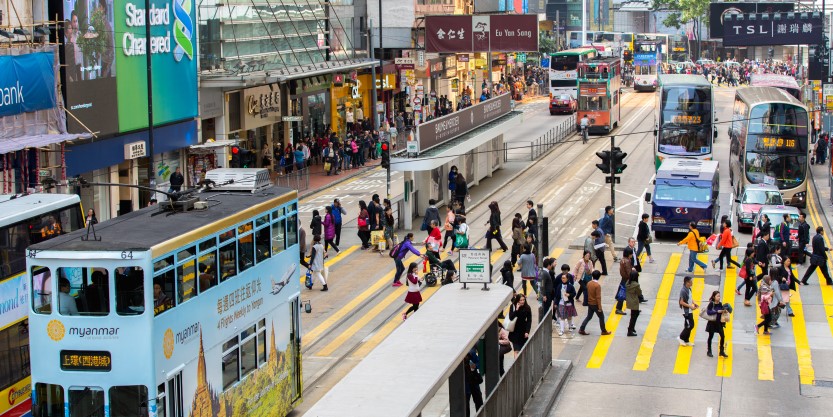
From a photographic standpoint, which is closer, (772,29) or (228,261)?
(228,261)

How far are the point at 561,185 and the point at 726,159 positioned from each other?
39.9ft

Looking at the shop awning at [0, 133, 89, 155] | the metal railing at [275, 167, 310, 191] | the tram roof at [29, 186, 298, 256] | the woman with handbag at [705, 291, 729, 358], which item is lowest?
the woman with handbag at [705, 291, 729, 358]

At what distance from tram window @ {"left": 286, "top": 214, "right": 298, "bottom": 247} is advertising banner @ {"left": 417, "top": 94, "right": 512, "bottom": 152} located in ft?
62.1

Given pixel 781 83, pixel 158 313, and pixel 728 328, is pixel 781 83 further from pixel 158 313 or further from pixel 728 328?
pixel 158 313

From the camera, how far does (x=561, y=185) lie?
49.9m

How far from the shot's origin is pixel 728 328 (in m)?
27.0

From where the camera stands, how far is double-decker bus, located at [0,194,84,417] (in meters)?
17.3

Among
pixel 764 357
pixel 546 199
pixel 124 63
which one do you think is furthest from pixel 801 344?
pixel 124 63

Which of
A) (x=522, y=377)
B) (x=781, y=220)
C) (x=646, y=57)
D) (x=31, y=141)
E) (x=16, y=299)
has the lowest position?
(x=522, y=377)

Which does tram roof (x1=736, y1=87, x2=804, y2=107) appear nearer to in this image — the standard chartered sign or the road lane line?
the road lane line

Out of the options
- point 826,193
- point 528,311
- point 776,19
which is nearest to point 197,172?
point 826,193

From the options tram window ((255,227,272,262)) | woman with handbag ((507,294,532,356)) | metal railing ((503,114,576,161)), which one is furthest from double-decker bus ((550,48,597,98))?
tram window ((255,227,272,262))

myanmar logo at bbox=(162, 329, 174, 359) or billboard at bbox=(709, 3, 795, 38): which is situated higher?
billboard at bbox=(709, 3, 795, 38)

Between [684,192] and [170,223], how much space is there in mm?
24267
